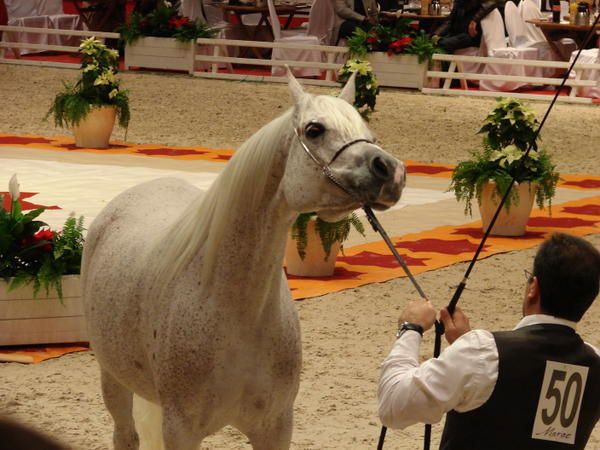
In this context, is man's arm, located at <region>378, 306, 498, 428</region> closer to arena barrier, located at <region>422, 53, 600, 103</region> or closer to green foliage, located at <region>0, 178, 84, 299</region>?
green foliage, located at <region>0, 178, 84, 299</region>

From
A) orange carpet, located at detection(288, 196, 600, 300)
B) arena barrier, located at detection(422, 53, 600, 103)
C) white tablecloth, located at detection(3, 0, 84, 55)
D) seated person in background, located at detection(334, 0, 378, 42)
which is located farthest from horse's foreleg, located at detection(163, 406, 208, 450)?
white tablecloth, located at detection(3, 0, 84, 55)

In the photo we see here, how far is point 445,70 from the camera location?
18.2 meters

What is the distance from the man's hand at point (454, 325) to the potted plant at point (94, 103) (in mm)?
10492

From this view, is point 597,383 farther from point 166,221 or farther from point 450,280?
point 450,280

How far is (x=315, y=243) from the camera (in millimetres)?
Answer: 7949

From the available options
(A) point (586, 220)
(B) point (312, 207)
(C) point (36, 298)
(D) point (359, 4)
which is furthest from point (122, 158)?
(B) point (312, 207)

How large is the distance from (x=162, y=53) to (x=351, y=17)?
3.07 m

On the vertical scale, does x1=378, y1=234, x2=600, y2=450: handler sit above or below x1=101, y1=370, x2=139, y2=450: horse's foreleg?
above

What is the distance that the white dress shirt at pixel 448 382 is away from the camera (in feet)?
8.69

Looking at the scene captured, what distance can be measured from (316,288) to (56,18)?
1400 cm

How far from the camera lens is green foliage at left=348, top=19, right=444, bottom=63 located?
16984 millimetres

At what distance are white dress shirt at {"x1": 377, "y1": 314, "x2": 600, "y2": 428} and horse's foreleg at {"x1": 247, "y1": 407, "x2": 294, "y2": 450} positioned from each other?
609mm

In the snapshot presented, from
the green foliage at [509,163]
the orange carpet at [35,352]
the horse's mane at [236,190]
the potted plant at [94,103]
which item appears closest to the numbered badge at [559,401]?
the horse's mane at [236,190]

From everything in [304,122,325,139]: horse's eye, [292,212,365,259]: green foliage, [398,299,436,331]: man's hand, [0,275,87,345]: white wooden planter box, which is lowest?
[0,275,87,345]: white wooden planter box
